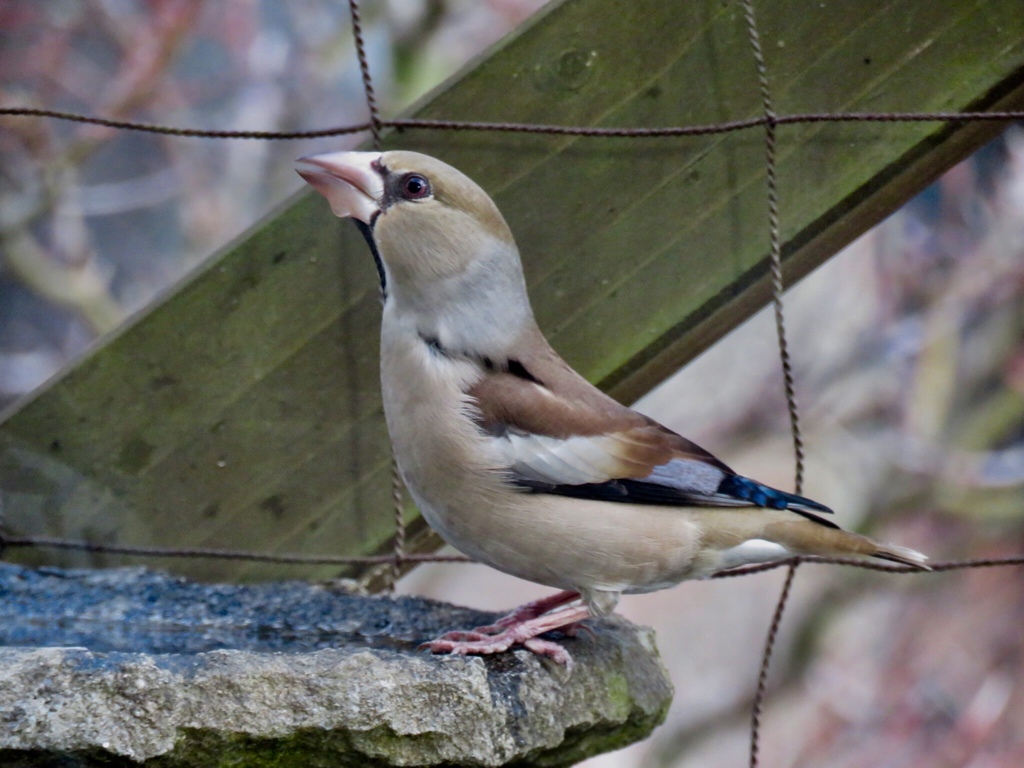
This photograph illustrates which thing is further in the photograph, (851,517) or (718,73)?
(851,517)

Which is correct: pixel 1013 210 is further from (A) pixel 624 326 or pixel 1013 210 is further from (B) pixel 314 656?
(B) pixel 314 656

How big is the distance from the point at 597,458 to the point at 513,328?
0.33m

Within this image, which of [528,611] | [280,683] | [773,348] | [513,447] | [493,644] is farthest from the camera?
[773,348]

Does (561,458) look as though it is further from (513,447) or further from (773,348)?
(773,348)

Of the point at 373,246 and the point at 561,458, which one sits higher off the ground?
the point at 373,246

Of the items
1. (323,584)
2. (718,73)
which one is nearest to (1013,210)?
(718,73)

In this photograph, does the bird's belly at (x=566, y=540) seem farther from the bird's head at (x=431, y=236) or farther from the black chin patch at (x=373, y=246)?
the black chin patch at (x=373, y=246)

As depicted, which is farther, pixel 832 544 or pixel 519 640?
pixel 832 544

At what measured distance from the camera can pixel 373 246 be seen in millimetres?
2488

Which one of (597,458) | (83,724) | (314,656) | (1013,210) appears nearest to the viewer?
(83,724)

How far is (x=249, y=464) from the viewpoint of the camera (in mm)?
2672

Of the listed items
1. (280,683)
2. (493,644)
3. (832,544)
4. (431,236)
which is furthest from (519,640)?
(431,236)

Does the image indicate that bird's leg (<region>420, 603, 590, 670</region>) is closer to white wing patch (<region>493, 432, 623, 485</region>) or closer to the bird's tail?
white wing patch (<region>493, 432, 623, 485</region>)

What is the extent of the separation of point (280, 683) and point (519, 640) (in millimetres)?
592
